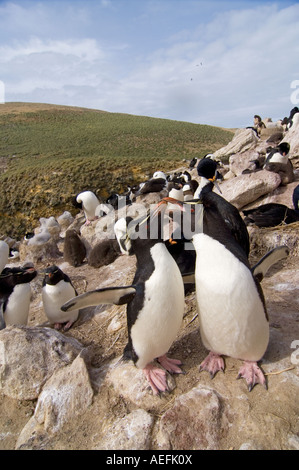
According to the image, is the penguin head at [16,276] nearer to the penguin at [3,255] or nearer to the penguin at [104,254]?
the penguin at [3,255]

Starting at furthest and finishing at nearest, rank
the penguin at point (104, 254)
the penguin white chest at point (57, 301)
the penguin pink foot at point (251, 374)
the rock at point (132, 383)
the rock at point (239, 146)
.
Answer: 1. the rock at point (239, 146)
2. the penguin at point (104, 254)
3. the penguin white chest at point (57, 301)
4. the rock at point (132, 383)
5. the penguin pink foot at point (251, 374)

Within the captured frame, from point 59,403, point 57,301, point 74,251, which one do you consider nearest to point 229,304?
point 59,403

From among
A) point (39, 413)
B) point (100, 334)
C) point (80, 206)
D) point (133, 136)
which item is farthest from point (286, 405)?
point (133, 136)

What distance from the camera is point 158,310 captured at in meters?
2.64

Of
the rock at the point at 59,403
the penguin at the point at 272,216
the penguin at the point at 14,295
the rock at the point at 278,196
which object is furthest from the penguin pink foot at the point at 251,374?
the rock at the point at 278,196

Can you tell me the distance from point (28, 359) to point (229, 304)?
1936 mm

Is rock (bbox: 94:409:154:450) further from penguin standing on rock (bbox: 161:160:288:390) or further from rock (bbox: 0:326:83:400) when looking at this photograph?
rock (bbox: 0:326:83:400)

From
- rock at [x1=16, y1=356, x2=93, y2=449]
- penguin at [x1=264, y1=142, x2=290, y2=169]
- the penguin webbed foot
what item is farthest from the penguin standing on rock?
penguin at [x1=264, y1=142, x2=290, y2=169]

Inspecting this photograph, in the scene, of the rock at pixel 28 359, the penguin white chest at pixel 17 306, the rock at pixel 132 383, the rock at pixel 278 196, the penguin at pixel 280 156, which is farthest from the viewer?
the penguin at pixel 280 156

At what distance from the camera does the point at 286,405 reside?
2303 mm

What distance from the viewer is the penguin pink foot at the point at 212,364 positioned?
8.86 ft

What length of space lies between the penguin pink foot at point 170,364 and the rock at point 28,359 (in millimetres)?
951
